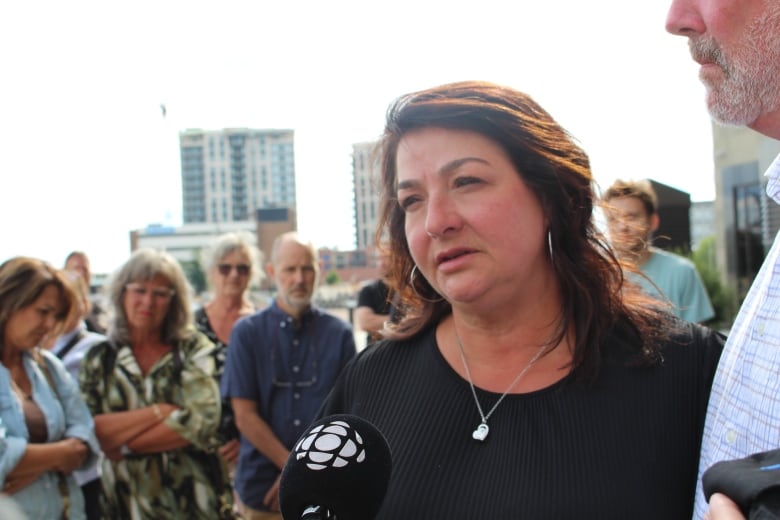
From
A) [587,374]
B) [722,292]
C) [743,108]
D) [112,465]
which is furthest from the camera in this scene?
[722,292]

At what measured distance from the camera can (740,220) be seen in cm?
1510

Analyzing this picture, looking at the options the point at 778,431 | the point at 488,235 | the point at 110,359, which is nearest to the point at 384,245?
the point at 488,235

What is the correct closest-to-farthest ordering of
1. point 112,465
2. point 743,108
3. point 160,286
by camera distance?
point 743,108
point 112,465
point 160,286

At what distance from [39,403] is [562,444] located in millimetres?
2803

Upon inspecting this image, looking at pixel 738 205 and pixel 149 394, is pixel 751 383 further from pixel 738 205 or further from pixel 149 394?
pixel 738 205

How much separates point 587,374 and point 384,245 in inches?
33.1

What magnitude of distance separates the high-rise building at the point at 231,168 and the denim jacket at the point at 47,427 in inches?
5619

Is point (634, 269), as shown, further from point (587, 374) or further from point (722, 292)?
point (722, 292)

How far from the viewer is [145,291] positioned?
4211 mm

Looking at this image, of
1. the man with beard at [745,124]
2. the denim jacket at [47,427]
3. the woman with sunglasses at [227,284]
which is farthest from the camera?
the woman with sunglasses at [227,284]

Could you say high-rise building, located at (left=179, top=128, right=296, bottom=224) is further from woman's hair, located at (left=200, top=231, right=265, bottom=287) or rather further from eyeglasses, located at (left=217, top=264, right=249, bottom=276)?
eyeglasses, located at (left=217, top=264, right=249, bottom=276)

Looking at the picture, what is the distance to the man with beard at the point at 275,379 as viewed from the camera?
414 centimetres

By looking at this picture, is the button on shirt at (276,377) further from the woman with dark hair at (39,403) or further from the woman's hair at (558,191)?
the woman's hair at (558,191)

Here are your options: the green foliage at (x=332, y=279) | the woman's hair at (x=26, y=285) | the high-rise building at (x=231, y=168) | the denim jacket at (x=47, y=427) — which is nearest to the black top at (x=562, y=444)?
the denim jacket at (x=47, y=427)
